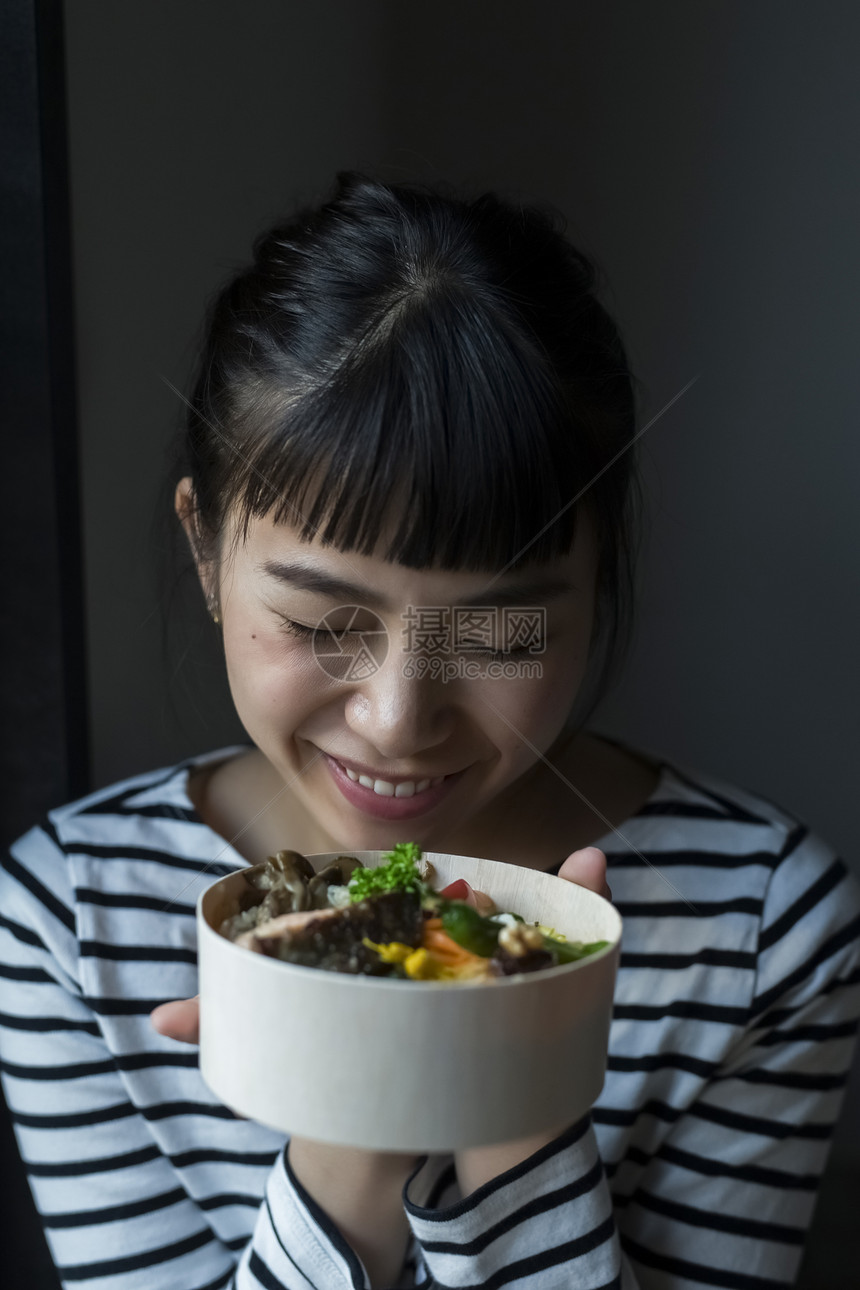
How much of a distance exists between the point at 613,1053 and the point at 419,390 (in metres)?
0.66

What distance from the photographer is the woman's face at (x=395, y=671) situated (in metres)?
0.84

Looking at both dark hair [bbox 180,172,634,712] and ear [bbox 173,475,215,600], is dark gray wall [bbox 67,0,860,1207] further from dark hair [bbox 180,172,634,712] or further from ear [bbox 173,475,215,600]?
dark hair [bbox 180,172,634,712]

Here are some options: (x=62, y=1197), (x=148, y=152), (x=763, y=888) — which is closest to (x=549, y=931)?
(x=763, y=888)

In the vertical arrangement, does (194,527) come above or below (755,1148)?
above

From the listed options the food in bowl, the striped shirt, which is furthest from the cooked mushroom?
the striped shirt

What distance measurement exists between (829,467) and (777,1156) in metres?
0.96

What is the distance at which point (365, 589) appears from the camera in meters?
0.84

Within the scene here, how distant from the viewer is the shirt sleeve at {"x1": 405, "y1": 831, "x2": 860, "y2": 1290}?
34.2 inches

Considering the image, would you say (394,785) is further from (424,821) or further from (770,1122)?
(770,1122)

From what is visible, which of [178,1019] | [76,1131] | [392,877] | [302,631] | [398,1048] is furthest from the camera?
[76,1131]

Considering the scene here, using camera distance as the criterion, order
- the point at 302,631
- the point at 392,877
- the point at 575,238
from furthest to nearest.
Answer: the point at 575,238 < the point at 302,631 < the point at 392,877

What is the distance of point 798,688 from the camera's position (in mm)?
1732

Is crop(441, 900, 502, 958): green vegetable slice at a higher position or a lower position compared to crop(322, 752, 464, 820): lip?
higher

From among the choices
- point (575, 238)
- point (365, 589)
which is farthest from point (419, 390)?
point (575, 238)
